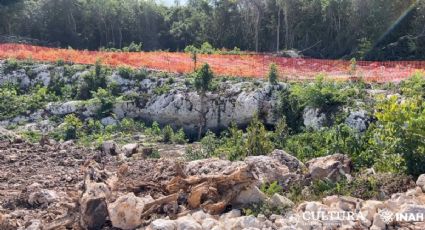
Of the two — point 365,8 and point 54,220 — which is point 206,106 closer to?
point 54,220

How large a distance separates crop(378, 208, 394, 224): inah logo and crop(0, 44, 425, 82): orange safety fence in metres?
12.3

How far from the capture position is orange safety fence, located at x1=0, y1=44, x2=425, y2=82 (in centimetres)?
2183

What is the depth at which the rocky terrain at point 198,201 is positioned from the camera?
8.32 meters

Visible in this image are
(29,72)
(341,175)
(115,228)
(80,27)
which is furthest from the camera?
(80,27)

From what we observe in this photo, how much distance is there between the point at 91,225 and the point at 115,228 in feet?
1.33

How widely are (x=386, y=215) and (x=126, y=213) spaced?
4.16 m

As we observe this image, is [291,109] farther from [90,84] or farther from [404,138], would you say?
[90,84]

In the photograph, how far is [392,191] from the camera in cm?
953

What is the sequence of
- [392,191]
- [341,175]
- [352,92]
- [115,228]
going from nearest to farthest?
[115,228]
[392,191]
[341,175]
[352,92]

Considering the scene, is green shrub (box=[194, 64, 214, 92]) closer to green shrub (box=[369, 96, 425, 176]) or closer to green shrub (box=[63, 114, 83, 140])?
green shrub (box=[63, 114, 83, 140])

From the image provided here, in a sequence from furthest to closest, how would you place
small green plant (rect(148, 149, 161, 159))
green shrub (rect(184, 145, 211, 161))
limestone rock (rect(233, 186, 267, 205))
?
small green plant (rect(148, 149, 161, 159)) → green shrub (rect(184, 145, 211, 161)) → limestone rock (rect(233, 186, 267, 205))

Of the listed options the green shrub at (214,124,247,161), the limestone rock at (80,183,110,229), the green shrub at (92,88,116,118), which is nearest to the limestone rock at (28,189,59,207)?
the limestone rock at (80,183,110,229)

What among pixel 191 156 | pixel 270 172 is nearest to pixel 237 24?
pixel 191 156

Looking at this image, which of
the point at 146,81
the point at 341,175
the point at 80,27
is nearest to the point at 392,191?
the point at 341,175
